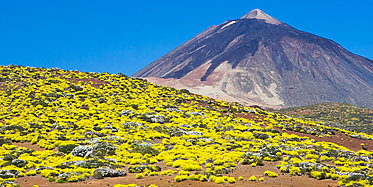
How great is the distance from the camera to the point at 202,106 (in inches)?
2120

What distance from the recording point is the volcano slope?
2378 cm

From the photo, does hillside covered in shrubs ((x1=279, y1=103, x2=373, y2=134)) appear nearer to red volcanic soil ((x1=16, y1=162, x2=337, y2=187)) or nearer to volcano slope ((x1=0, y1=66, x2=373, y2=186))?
volcano slope ((x1=0, y1=66, x2=373, y2=186))

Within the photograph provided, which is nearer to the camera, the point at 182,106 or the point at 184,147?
the point at 184,147

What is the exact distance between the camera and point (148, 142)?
34.4 metres

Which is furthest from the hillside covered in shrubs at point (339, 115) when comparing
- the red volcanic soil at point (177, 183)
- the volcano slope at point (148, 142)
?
the red volcanic soil at point (177, 183)

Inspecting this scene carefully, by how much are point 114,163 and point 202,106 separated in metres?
27.9

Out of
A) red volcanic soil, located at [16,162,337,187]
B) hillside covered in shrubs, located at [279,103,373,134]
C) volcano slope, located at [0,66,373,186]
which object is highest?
hillside covered in shrubs, located at [279,103,373,134]

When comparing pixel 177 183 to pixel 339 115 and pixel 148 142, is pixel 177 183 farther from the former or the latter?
pixel 339 115

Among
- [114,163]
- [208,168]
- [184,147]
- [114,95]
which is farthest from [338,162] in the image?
[114,95]

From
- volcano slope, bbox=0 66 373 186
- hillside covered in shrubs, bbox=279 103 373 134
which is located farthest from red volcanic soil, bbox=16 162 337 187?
hillside covered in shrubs, bbox=279 103 373 134

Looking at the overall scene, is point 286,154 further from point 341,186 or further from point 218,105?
point 218,105

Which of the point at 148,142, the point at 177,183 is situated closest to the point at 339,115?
the point at 148,142

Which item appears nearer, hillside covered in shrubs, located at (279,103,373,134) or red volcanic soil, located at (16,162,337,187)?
red volcanic soil, located at (16,162,337,187)

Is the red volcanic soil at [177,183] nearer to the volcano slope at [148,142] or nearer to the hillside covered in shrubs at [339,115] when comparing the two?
the volcano slope at [148,142]
